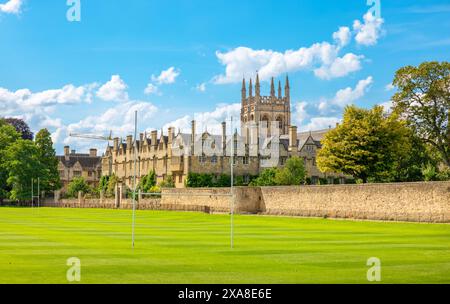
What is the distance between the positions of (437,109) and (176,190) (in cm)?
2981

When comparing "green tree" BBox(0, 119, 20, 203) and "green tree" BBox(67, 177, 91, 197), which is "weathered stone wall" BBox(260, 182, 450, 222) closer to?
"green tree" BBox(0, 119, 20, 203)

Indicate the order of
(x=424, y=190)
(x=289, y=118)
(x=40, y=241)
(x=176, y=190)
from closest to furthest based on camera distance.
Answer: (x=40, y=241) → (x=424, y=190) → (x=176, y=190) → (x=289, y=118)

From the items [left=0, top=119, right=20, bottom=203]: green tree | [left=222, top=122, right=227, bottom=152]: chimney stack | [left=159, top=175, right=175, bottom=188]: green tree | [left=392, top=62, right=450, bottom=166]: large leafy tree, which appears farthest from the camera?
[left=0, top=119, right=20, bottom=203]: green tree

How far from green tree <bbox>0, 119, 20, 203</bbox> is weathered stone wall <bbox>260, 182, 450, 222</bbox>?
147 feet

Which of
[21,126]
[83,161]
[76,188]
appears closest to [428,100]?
[76,188]

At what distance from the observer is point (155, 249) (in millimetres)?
20391

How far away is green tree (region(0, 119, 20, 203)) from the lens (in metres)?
87.2

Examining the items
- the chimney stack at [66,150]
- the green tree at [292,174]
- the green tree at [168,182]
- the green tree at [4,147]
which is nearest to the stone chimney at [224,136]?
the green tree at [168,182]

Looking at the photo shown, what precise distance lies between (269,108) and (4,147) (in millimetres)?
54201

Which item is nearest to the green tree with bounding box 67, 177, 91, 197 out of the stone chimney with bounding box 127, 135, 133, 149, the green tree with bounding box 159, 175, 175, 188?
the stone chimney with bounding box 127, 135, 133, 149

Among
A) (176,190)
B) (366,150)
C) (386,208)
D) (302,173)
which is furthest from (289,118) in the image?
(386,208)

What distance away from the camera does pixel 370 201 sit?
4441cm

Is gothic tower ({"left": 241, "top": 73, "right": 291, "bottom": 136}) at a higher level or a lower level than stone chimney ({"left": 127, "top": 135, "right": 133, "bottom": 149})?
higher

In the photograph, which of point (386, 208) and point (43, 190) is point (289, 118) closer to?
point (43, 190)
